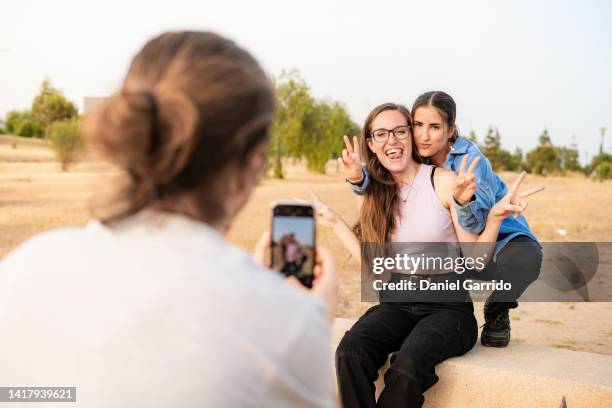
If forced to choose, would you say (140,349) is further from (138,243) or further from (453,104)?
(453,104)

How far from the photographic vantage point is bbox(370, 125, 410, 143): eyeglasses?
145 inches

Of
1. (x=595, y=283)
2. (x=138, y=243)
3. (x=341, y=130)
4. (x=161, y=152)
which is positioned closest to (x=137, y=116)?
(x=161, y=152)

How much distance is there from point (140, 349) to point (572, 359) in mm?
3066

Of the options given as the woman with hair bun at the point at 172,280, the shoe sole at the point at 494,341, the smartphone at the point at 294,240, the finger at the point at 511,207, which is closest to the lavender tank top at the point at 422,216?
the finger at the point at 511,207

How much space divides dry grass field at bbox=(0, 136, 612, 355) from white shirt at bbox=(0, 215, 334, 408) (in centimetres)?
16

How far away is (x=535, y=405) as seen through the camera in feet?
10.4

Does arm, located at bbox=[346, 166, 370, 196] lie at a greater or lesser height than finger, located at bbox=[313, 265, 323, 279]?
greater

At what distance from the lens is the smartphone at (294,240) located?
149 centimetres

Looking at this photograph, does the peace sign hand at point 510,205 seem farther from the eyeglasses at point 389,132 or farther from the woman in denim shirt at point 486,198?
the eyeglasses at point 389,132

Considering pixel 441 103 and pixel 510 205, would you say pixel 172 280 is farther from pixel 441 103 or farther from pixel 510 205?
pixel 441 103

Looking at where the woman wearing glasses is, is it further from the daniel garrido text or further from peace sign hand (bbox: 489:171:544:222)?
the daniel garrido text

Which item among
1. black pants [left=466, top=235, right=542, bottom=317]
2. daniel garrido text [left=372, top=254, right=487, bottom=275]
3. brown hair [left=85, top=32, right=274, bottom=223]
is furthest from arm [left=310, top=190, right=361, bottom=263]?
brown hair [left=85, top=32, right=274, bottom=223]

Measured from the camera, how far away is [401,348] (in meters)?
3.12

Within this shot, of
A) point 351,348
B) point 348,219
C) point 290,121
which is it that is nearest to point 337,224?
point 351,348
